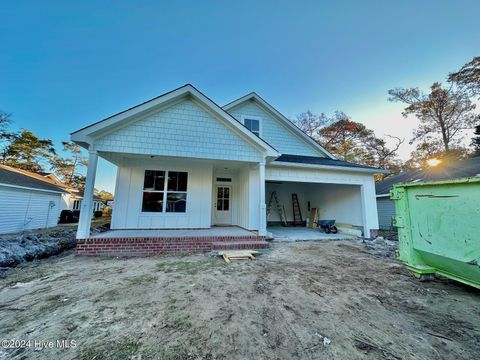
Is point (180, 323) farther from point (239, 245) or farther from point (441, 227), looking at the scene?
point (441, 227)

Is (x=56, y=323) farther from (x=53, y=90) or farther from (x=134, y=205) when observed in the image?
(x=53, y=90)

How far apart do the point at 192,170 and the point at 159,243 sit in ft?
9.95

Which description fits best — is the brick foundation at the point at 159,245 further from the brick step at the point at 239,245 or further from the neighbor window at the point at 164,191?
the neighbor window at the point at 164,191

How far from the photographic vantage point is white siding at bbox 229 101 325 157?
10305 millimetres

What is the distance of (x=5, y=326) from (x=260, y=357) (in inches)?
116

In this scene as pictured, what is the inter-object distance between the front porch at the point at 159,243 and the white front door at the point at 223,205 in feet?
8.51

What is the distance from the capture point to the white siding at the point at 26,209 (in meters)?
9.65

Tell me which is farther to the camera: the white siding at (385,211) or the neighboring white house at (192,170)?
the white siding at (385,211)

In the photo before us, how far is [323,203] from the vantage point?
10.8m

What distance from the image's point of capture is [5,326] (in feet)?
7.04

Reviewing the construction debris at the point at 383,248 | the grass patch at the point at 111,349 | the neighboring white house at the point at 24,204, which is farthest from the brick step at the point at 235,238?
the neighboring white house at the point at 24,204

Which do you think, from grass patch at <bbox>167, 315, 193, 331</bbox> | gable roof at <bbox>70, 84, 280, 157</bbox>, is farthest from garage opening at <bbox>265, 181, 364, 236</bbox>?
grass patch at <bbox>167, 315, 193, 331</bbox>

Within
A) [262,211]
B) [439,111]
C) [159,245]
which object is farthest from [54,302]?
[439,111]

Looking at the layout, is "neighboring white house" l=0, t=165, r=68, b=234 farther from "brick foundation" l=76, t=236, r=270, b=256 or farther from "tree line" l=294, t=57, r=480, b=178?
"tree line" l=294, t=57, r=480, b=178
